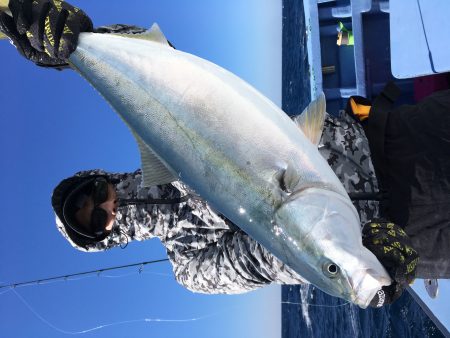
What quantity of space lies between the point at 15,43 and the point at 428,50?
366cm

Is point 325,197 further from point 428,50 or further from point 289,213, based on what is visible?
point 428,50

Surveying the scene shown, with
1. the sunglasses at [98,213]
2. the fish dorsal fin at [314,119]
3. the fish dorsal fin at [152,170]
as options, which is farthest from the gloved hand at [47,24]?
the fish dorsal fin at [314,119]

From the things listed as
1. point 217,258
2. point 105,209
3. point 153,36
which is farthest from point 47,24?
point 217,258

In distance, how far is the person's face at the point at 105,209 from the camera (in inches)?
121

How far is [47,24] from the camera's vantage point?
2529 millimetres

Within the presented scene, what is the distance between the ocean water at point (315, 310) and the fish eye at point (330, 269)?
5036 millimetres

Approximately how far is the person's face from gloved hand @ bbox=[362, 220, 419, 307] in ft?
6.12

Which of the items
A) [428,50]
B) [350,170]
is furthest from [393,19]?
[350,170]

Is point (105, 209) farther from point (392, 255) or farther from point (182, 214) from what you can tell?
point (392, 255)

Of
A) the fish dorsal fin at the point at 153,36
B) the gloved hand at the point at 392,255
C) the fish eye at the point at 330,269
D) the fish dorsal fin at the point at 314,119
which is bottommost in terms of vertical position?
the gloved hand at the point at 392,255

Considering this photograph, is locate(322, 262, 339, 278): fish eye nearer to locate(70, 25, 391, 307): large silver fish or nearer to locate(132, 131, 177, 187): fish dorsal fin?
locate(70, 25, 391, 307): large silver fish

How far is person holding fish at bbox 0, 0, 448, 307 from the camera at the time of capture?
8.17ft

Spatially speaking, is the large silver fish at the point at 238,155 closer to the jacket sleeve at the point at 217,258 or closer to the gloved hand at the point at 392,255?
the gloved hand at the point at 392,255

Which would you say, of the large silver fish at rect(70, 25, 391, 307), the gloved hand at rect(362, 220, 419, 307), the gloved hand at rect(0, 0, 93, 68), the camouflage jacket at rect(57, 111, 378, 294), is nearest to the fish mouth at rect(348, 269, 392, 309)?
the large silver fish at rect(70, 25, 391, 307)
